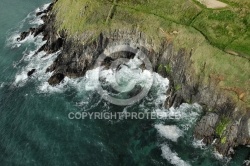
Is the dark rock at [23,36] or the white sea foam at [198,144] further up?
the dark rock at [23,36]

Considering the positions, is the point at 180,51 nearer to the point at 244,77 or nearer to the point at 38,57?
the point at 244,77

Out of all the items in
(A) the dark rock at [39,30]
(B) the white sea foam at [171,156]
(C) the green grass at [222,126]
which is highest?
(A) the dark rock at [39,30]

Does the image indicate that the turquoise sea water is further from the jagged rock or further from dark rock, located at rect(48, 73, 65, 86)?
the jagged rock

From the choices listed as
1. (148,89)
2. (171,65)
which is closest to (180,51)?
(171,65)

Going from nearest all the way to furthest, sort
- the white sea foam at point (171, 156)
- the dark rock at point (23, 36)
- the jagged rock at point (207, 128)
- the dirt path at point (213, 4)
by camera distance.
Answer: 1. the white sea foam at point (171, 156)
2. the jagged rock at point (207, 128)
3. the dirt path at point (213, 4)
4. the dark rock at point (23, 36)

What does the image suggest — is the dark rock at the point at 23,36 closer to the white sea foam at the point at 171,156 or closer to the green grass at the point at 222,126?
the white sea foam at the point at 171,156

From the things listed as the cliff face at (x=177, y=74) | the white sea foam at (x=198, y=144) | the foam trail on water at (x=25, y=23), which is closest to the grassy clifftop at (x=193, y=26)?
the cliff face at (x=177, y=74)

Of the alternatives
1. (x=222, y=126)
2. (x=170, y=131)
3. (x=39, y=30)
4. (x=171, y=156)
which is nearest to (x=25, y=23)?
(x=39, y=30)

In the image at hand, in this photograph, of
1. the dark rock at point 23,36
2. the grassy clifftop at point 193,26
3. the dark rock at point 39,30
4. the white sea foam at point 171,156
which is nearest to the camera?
the white sea foam at point 171,156

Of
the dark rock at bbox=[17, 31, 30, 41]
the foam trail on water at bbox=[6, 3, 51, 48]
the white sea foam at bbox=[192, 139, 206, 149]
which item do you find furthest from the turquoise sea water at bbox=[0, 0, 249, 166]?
the dark rock at bbox=[17, 31, 30, 41]
